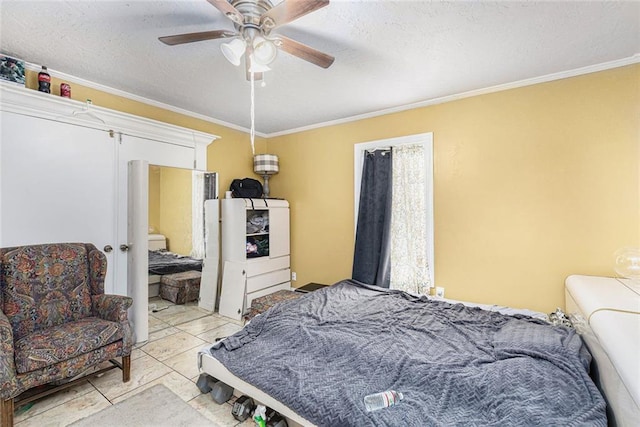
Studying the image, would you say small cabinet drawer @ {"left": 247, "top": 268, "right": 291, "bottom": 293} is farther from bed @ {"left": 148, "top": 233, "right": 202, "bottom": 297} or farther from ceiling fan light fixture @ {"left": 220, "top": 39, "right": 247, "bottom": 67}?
ceiling fan light fixture @ {"left": 220, "top": 39, "right": 247, "bottom": 67}

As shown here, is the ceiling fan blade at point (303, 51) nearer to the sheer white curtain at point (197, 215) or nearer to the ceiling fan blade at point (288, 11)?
the ceiling fan blade at point (288, 11)

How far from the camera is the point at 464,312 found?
236 centimetres

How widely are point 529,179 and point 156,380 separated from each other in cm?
353

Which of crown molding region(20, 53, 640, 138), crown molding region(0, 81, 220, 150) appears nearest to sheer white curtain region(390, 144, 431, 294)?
crown molding region(20, 53, 640, 138)

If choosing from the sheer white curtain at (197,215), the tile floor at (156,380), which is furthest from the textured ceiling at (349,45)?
the tile floor at (156,380)

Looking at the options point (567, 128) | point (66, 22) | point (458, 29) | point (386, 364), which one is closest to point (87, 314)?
point (66, 22)

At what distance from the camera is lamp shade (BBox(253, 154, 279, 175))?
4.18 meters

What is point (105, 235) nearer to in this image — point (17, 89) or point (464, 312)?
point (17, 89)

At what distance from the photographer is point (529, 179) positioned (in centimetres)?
259

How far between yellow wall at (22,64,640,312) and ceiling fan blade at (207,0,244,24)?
85.1 inches

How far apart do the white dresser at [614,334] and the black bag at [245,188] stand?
341 centimetres

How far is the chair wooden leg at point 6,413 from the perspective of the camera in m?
1.64

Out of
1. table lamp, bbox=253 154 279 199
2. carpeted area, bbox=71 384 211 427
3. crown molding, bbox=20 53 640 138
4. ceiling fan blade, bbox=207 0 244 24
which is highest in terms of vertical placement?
crown molding, bbox=20 53 640 138

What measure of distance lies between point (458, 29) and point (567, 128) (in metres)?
1.40
